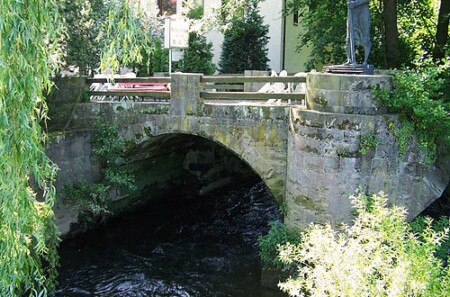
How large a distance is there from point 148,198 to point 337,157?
23.9 ft

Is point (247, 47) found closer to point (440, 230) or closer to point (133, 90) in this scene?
point (133, 90)

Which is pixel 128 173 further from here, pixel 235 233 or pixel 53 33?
pixel 53 33

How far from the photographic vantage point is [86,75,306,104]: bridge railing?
9796 mm

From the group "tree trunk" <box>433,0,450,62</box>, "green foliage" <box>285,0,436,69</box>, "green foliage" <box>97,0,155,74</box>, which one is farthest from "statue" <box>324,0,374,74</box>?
"green foliage" <box>285,0,436,69</box>

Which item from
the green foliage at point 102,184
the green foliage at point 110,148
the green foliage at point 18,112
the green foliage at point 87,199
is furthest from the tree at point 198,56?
the green foliage at point 18,112

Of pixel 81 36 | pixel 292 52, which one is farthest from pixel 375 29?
pixel 81 36

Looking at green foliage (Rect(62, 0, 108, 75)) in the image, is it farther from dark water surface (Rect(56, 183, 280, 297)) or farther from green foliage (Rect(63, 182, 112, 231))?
dark water surface (Rect(56, 183, 280, 297))

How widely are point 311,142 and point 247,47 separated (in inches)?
489

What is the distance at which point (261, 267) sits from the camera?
1043 centimetres

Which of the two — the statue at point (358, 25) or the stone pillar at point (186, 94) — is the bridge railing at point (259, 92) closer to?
the stone pillar at point (186, 94)

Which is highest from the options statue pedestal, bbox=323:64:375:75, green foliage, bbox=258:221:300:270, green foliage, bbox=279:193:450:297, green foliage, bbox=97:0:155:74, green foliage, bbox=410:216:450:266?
green foliage, bbox=97:0:155:74

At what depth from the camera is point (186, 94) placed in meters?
10.6

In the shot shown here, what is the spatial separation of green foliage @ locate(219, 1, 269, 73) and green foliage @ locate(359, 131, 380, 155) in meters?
12.6

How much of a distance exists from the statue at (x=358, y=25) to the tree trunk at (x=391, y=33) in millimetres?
4865
